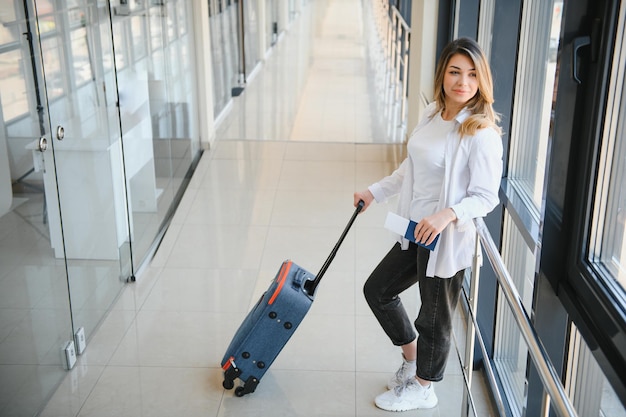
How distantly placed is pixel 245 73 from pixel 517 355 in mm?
5155

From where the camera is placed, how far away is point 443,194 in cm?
184

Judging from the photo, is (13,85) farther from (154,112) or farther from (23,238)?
(154,112)

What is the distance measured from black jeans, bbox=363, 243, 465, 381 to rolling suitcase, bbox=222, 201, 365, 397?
0.56 feet

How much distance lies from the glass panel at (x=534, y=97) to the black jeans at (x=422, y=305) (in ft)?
1.14

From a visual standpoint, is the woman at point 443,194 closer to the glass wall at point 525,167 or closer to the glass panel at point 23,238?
the glass wall at point 525,167

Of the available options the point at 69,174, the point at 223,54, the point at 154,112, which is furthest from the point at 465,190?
the point at 223,54

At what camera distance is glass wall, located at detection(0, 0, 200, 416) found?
81.8 inches

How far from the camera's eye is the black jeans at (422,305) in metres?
1.96

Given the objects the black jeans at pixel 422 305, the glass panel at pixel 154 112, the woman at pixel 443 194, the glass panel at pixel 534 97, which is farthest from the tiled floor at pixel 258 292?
the glass panel at pixel 534 97

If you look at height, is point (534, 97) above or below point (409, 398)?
above

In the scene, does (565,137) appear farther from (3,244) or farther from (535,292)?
(3,244)

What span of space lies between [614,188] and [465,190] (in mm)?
379

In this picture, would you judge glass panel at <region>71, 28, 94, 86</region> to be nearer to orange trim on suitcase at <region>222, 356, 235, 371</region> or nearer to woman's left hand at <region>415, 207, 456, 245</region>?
orange trim on suitcase at <region>222, 356, 235, 371</region>

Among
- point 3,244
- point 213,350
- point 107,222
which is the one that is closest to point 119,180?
point 107,222
